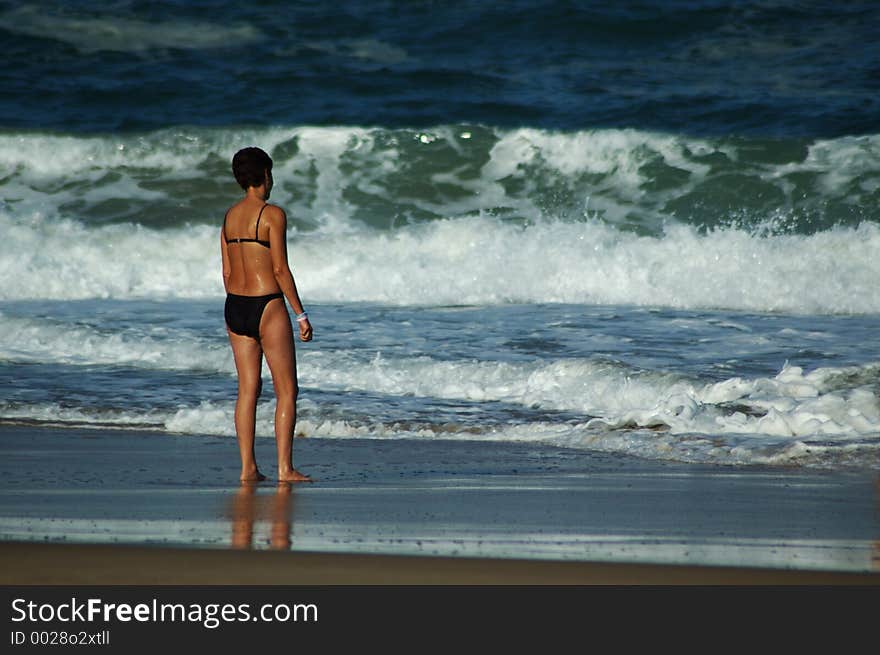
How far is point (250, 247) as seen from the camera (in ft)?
19.6

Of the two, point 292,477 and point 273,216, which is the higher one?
point 273,216

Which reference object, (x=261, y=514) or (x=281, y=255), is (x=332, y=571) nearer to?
(x=261, y=514)

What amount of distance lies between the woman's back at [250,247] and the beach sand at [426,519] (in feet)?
2.96

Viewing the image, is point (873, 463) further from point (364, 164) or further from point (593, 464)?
point (364, 164)

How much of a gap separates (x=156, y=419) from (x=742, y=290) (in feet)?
23.8

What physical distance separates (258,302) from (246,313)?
0.27 ft

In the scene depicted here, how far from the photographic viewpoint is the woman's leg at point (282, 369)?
19.8 ft

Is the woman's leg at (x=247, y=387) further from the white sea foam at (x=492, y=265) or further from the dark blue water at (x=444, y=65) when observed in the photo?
the dark blue water at (x=444, y=65)

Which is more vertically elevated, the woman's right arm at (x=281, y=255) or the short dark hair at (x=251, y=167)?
the short dark hair at (x=251, y=167)

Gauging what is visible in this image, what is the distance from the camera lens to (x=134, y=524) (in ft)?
15.1

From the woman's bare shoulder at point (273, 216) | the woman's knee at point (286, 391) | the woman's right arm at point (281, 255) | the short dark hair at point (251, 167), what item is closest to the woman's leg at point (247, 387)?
the woman's knee at point (286, 391)

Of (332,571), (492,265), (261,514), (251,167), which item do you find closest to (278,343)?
(251,167)

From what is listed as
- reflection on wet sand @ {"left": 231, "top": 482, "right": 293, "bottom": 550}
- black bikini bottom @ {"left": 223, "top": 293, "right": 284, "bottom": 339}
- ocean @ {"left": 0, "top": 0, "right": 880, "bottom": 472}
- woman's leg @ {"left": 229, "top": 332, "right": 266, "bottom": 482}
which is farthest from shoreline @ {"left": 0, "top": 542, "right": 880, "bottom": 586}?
ocean @ {"left": 0, "top": 0, "right": 880, "bottom": 472}
